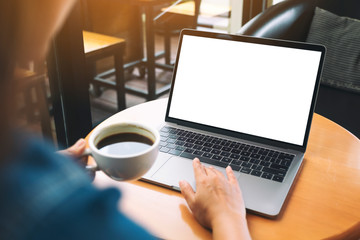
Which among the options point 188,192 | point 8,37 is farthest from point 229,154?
point 8,37

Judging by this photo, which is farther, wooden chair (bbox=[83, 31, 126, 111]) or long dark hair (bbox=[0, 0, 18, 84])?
wooden chair (bbox=[83, 31, 126, 111])

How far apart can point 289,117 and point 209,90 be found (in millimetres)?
209

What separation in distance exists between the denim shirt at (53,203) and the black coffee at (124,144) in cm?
7

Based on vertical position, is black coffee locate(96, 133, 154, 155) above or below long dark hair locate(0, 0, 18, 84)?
below

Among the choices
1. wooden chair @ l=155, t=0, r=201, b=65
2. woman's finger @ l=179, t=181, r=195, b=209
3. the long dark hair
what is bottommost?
wooden chair @ l=155, t=0, r=201, b=65

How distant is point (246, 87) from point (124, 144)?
39cm

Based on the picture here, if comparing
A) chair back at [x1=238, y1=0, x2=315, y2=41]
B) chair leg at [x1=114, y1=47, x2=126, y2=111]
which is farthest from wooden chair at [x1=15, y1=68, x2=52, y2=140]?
chair leg at [x1=114, y1=47, x2=126, y2=111]

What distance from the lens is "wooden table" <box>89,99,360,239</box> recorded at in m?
0.68

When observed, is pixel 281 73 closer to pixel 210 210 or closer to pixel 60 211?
pixel 210 210

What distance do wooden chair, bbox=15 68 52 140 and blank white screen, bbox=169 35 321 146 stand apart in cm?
35

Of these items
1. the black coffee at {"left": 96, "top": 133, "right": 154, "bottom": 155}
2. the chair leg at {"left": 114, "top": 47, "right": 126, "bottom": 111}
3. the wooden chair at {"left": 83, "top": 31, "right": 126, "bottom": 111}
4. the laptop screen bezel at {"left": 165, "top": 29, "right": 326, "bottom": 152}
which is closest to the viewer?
the black coffee at {"left": 96, "top": 133, "right": 154, "bottom": 155}

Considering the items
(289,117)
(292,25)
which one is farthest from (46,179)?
(292,25)

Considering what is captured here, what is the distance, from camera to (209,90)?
974mm

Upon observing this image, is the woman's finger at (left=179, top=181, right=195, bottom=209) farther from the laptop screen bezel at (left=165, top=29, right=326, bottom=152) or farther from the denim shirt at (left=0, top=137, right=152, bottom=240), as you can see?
the laptop screen bezel at (left=165, top=29, right=326, bottom=152)
